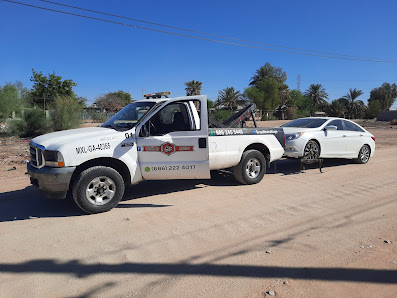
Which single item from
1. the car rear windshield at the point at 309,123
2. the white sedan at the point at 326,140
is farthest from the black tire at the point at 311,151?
the car rear windshield at the point at 309,123

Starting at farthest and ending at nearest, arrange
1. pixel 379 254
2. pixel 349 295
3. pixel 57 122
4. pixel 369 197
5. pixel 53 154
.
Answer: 1. pixel 57 122
2. pixel 369 197
3. pixel 53 154
4. pixel 379 254
5. pixel 349 295

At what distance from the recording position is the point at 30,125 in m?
21.6

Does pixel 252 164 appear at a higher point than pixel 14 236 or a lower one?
higher

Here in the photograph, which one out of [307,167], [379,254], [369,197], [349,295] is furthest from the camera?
[307,167]

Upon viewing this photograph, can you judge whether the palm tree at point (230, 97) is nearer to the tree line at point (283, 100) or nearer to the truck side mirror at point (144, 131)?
the tree line at point (283, 100)

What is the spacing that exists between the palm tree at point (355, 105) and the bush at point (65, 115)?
2378 inches

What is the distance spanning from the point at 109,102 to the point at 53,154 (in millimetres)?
63686

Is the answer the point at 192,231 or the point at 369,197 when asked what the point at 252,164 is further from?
the point at 192,231

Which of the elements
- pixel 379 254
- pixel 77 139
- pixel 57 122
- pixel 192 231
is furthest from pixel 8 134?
pixel 379 254

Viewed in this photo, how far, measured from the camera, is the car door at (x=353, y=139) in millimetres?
9586

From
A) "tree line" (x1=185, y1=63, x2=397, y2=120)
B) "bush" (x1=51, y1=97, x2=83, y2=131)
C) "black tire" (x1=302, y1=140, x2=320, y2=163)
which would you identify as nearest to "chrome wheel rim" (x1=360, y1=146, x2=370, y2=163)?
"black tire" (x1=302, y1=140, x2=320, y2=163)

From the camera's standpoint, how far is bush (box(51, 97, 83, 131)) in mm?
21609

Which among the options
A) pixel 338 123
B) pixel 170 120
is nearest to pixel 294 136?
pixel 338 123

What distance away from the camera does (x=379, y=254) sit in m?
3.68
